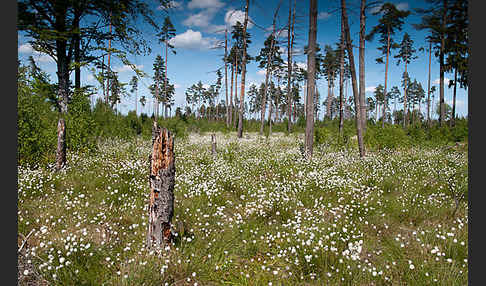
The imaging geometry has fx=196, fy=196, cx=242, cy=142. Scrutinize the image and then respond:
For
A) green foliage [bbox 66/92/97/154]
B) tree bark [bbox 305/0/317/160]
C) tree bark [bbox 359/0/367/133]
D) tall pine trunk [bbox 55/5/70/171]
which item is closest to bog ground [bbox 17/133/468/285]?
tall pine trunk [bbox 55/5/70/171]

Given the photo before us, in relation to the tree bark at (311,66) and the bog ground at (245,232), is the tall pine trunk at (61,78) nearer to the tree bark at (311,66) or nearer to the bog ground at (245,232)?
the bog ground at (245,232)

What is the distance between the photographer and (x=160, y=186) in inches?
104

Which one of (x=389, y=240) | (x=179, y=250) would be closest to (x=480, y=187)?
(x=389, y=240)

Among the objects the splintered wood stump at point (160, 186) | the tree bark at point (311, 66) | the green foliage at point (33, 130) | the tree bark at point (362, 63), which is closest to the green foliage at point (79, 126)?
the green foliage at point (33, 130)

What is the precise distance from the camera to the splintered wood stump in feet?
8.63

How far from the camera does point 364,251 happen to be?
2.92 m

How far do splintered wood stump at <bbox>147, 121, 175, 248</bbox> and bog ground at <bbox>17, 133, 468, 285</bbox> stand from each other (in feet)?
0.84

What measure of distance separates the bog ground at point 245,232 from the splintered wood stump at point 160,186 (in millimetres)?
255

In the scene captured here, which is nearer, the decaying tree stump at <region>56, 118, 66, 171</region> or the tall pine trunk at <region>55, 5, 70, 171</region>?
the tall pine trunk at <region>55, 5, 70, 171</region>

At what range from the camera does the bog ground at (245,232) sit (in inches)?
93.9

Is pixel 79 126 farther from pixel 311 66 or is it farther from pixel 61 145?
pixel 311 66

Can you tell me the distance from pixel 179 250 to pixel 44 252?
1.82 metres

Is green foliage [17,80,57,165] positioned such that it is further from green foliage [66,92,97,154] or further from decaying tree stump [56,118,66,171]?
decaying tree stump [56,118,66,171]

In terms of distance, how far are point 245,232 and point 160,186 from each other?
1.62 m
